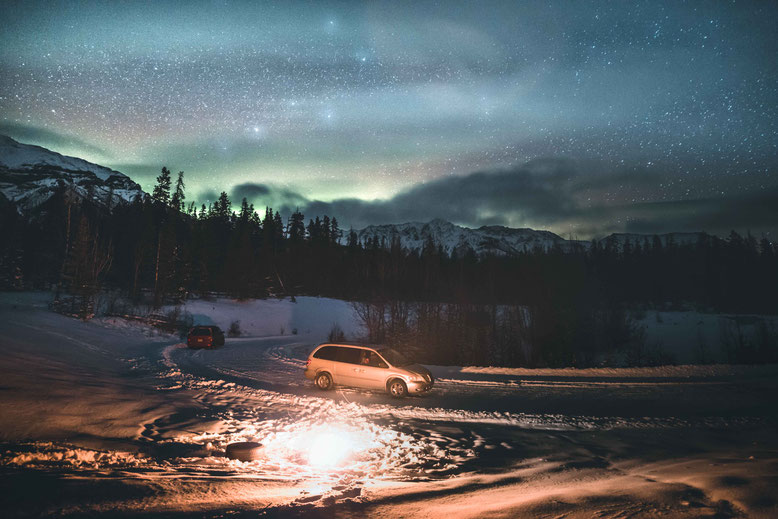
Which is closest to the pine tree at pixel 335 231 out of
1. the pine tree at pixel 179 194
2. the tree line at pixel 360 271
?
the tree line at pixel 360 271

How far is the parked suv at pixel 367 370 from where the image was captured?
Result: 44.5 ft

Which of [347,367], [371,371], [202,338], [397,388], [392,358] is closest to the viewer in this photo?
[397,388]

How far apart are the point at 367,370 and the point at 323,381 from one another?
1794 millimetres

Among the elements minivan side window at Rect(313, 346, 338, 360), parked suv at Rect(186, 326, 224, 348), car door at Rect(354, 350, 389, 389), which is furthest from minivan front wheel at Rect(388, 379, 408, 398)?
parked suv at Rect(186, 326, 224, 348)

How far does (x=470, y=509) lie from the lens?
5.25m

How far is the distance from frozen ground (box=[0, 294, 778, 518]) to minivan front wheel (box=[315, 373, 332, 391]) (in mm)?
374

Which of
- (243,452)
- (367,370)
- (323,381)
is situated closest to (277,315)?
(323,381)

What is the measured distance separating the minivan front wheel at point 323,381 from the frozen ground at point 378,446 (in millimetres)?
374

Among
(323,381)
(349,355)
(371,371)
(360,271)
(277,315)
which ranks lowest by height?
(323,381)

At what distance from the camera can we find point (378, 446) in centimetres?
815

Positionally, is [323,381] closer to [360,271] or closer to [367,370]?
[367,370]

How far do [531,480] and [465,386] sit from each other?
9.30 m

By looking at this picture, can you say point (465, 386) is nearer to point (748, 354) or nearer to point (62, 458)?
point (62, 458)

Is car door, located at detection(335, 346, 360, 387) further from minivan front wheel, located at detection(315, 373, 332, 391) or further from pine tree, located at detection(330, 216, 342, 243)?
pine tree, located at detection(330, 216, 342, 243)
